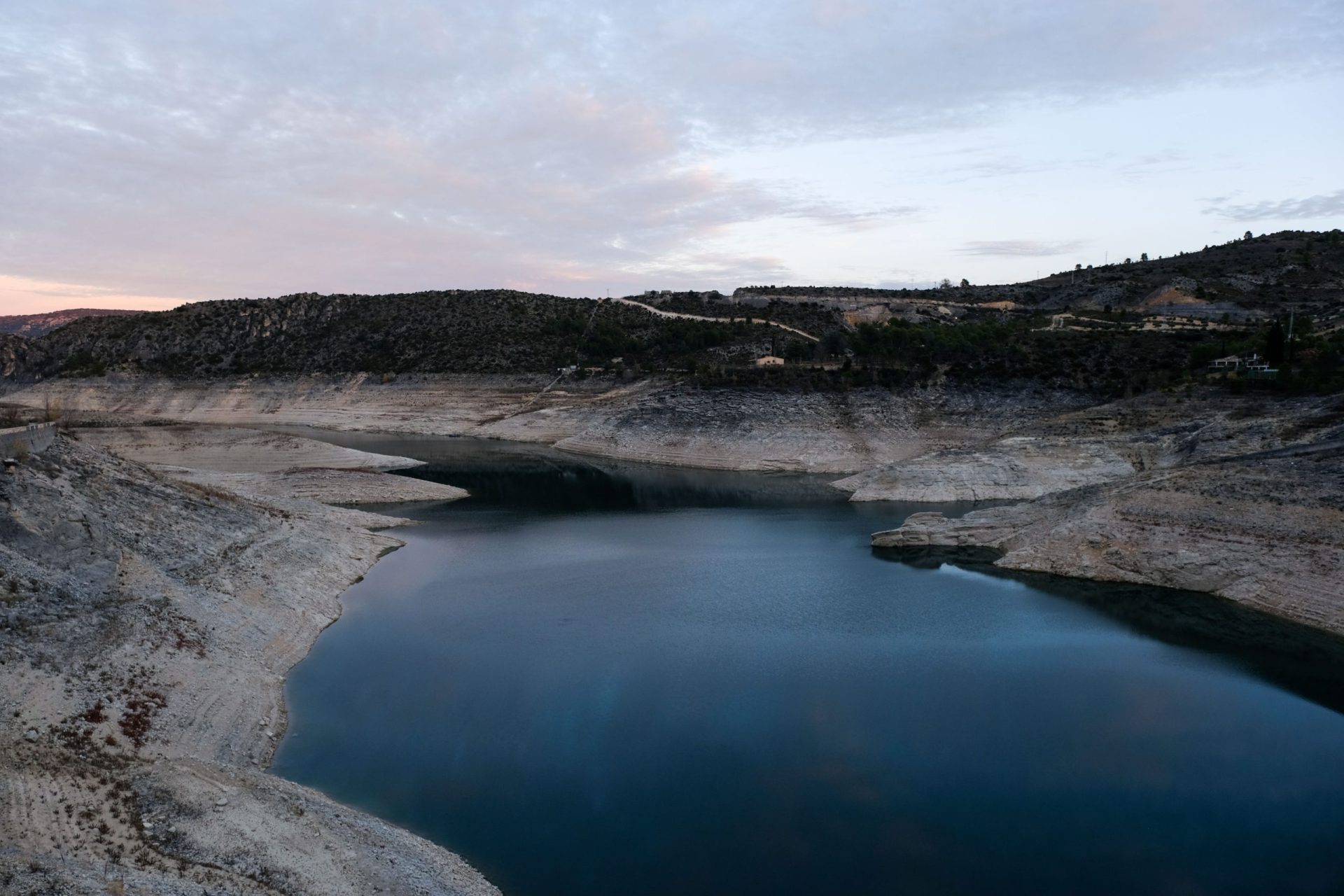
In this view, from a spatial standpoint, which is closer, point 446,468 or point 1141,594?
point 1141,594

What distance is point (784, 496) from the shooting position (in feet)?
156

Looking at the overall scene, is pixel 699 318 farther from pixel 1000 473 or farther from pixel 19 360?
pixel 19 360

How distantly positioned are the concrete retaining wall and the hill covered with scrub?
43.2 metres

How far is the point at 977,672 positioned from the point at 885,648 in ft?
8.21

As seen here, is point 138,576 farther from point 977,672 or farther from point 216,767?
point 977,672

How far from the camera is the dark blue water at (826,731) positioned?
14359mm

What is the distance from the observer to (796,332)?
85750mm

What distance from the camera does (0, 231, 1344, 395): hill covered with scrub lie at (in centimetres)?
6097

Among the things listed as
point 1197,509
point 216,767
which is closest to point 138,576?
point 216,767

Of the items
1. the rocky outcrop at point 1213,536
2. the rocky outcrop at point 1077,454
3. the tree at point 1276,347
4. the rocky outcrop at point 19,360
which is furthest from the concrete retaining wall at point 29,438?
the rocky outcrop at point 19,360

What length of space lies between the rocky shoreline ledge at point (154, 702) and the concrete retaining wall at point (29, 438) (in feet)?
1.25

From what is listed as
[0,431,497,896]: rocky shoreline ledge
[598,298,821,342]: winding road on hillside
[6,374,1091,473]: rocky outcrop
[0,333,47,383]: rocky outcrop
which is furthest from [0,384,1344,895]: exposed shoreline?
[0,333,47,383]: rocky outcrop

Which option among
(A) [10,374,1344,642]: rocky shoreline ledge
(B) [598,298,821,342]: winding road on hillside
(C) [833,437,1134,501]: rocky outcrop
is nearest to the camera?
(A) [10,374,1344,642]: rocky shoreline ledge

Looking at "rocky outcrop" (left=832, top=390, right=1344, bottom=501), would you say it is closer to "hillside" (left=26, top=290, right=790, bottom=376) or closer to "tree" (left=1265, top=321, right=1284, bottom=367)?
"tree" (left=1265, top=321, right=1284, bottom=367)
